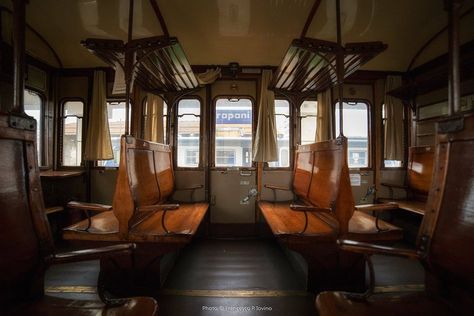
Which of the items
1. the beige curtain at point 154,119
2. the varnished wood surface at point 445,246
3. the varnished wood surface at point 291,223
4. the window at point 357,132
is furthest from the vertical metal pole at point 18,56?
the window at point 357,132

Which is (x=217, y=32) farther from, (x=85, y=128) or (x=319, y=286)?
(x=319, y=286)

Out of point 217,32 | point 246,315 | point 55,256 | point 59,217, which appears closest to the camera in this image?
point 55,256

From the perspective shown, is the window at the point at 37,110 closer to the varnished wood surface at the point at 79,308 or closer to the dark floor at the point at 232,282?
the dark floor at the point at 232,282

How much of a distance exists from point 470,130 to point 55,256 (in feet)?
7.98

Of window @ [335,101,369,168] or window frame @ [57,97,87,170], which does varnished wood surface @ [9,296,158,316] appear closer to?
window frame @ [57,97,87,170]

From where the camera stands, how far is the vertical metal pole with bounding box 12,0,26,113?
1.20 meters

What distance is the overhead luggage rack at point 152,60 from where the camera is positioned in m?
2.37

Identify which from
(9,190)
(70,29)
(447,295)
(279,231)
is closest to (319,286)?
(279,231)

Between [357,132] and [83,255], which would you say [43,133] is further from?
[357,132]

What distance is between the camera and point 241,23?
3527 millimetres

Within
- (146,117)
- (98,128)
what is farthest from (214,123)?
(98,128)

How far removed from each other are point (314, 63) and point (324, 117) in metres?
1.54

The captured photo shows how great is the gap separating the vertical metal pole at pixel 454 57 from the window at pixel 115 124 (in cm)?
514

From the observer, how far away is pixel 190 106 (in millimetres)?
4512
